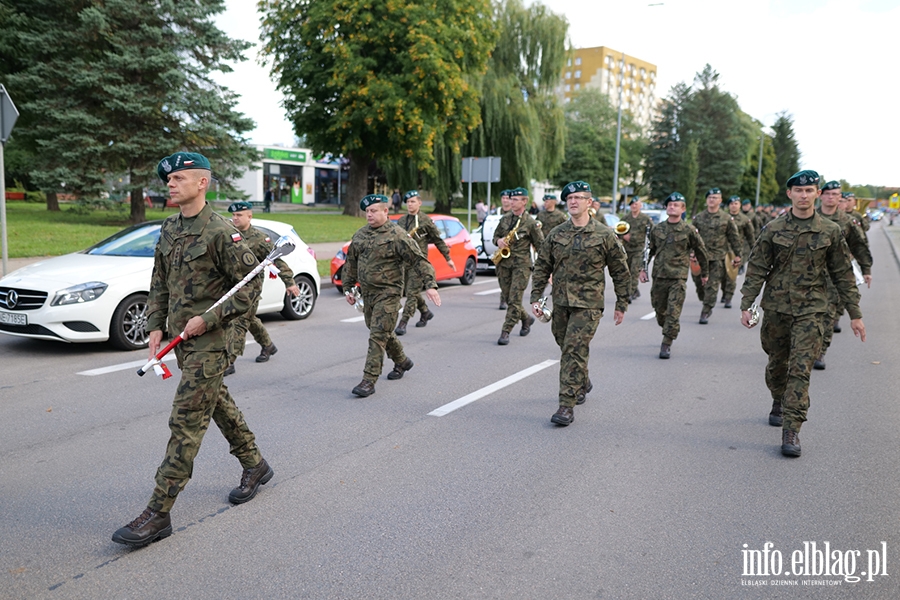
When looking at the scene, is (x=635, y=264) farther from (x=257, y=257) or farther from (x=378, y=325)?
(x=257, y=257)

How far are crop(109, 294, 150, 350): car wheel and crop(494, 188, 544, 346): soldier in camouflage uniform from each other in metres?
4.54

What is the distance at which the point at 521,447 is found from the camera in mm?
5352

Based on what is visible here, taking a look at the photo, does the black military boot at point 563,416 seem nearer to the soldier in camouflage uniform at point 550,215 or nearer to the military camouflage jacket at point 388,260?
the military camouflage jacket at point 388,260

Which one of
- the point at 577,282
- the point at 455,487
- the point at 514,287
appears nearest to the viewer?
the point at 455,487

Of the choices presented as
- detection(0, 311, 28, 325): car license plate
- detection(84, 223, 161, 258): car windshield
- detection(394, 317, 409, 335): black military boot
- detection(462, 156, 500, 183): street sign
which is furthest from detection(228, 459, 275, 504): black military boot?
detection(462, 156, 500, 183): street sign

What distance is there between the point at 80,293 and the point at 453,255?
28.6 ft

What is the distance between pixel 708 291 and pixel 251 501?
9439 millimetres

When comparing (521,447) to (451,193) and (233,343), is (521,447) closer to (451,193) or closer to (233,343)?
(233,343)

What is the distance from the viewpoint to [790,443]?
5.28 meters

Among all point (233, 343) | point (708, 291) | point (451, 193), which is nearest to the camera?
point (233, 343)

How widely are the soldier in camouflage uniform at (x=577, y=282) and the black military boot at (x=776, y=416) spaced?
1.45m

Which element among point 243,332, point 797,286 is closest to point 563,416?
point 797,286

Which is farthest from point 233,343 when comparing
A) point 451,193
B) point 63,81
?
point 451,193

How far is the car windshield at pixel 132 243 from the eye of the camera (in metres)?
9.30
